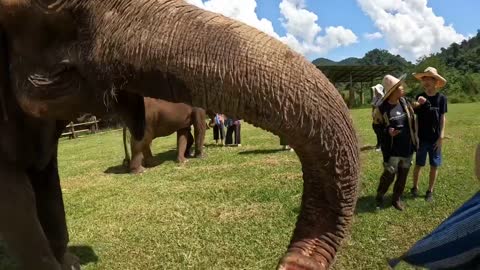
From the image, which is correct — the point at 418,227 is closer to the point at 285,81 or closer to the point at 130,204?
the point at 130,204

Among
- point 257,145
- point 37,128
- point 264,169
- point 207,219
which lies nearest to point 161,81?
point 37,128

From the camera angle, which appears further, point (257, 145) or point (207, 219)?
point (257, 145)

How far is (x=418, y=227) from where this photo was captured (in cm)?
526

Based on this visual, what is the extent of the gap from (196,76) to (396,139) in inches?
179

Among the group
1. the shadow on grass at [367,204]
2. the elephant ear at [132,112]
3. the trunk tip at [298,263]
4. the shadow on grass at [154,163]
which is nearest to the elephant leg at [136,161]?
the shadow on grass at [154,163]

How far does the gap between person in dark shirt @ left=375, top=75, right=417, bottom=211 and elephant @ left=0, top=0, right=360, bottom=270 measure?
4435 mm

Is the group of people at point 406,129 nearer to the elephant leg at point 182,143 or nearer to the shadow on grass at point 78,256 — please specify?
the shadow on grass at point 78,256

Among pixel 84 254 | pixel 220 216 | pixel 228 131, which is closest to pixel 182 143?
pixel 228 131

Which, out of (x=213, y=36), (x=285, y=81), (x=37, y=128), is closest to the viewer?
(x=285, y=81)

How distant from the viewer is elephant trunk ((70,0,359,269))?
1646mm

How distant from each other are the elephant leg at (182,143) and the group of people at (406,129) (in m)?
5.08

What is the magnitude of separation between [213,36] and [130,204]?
510 centimetres

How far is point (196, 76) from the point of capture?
182 centimetres

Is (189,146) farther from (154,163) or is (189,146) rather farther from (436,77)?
(436,77)
